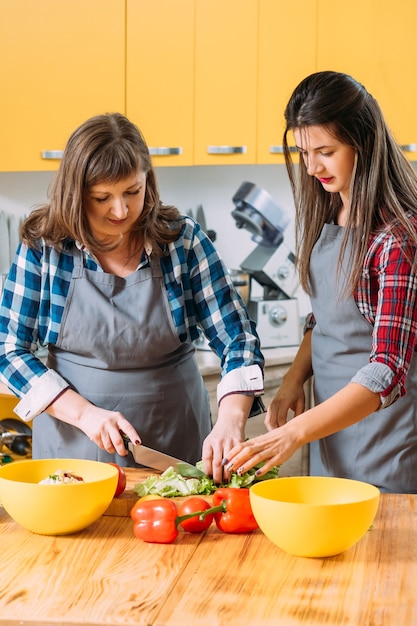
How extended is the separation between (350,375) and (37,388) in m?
0.64

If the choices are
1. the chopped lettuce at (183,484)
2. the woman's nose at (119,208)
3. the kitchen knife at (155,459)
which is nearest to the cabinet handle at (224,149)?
the woman's nose at (119,208)

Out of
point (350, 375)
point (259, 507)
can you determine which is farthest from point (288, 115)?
point (259, 507)

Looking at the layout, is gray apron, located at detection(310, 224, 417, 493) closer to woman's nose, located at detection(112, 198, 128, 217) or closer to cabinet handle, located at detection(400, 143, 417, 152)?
woman's nose, located at detection(112, 198, 128, 217)

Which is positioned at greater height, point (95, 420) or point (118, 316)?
point (118, 316)

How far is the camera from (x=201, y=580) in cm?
126

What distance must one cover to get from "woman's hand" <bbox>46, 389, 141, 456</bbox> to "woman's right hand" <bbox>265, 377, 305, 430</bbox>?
31cm

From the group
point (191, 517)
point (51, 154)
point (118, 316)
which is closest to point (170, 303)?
point (118, 316)

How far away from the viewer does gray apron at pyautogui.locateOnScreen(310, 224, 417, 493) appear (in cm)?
182

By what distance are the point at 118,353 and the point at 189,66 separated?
5.81ft

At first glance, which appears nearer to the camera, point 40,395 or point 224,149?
point 40,395

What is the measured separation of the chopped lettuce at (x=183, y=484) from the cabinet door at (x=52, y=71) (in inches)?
76.8

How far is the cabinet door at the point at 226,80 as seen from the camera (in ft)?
11.0

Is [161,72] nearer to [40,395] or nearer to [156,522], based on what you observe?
[40,395]

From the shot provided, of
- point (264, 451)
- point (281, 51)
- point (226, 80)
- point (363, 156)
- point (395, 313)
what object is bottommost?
point (264, 451)
